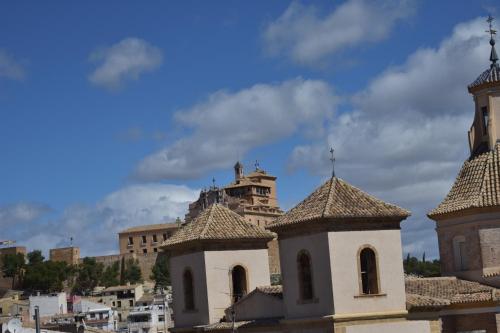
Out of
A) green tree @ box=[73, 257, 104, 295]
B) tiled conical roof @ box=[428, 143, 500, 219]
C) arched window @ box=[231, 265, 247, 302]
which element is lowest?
arched window @ box=[231, 265, 247, 302]

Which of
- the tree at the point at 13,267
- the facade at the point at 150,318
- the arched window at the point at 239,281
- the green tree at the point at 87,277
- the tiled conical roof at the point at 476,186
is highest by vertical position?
the tree at the point at 13,267

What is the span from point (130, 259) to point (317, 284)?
10616 centimetres

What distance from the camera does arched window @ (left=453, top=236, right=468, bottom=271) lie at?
111 ft

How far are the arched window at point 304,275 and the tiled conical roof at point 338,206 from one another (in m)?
1.01

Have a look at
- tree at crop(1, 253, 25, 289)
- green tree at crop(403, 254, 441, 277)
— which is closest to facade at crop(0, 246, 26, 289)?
tree at crop(1, 253, 25, 289)

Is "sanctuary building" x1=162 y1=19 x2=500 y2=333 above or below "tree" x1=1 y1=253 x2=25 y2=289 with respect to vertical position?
below

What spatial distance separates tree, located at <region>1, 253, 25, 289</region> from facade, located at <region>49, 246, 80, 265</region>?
8.97 m

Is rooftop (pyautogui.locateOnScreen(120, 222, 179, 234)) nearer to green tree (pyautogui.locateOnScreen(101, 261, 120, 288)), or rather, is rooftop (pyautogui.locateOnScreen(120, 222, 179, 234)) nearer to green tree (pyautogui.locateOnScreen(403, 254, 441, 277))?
green tree (pyautogui.locateOnScreen(101, 261, 120, 288))

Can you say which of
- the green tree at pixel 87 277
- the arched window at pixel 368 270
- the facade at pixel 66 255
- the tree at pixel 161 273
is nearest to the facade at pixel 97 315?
the tree at pixel 161 273

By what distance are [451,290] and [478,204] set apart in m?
2.92

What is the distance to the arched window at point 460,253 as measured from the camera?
3381 cm

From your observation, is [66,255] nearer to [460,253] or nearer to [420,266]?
[420,266]

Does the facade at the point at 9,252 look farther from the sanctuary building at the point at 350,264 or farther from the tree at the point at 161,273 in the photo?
the sanctuary building at the point at 350,264

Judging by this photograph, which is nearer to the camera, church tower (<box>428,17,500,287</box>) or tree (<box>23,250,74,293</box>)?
church tower (<box>428,17,500,287</box>)
